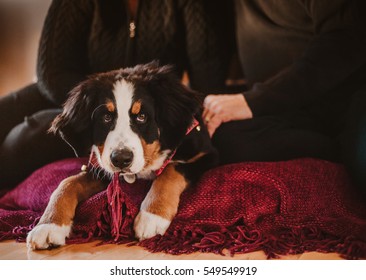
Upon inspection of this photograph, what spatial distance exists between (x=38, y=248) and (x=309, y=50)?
3.72 feet

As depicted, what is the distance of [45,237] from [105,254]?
0.17m

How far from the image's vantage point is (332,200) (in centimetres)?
133

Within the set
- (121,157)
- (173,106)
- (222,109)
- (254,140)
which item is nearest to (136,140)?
(121,157)

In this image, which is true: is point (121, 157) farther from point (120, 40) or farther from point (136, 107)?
point (120, 40)

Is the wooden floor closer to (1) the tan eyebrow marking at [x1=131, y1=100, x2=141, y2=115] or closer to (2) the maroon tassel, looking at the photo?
(2) the maroon tassel

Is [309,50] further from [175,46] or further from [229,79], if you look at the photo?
[175,46]

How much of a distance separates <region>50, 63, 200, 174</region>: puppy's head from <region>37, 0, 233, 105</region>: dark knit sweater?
0.22 meters

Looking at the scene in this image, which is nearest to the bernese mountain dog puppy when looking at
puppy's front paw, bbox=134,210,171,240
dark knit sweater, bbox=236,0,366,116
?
puppy's front paw, bbox=134,210,171,240

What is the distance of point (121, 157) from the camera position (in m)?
1.22

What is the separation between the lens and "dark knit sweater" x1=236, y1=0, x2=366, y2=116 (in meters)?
1.55

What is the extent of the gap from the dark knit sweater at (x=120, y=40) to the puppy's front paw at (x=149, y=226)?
0.61 meters

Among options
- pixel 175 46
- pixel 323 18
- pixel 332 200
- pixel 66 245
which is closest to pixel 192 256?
pixel 66 245
